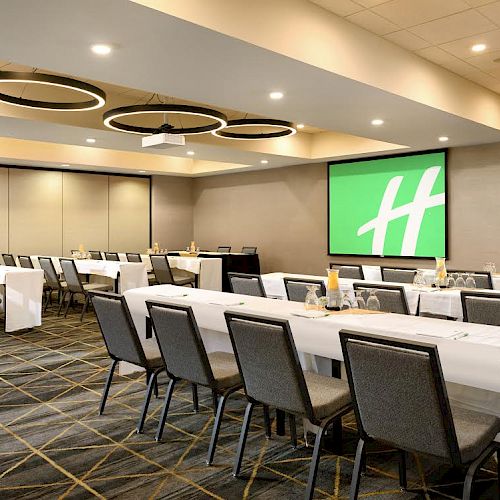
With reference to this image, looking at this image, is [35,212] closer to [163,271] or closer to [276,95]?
[163,271]

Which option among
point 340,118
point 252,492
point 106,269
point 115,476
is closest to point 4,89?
point 106,269

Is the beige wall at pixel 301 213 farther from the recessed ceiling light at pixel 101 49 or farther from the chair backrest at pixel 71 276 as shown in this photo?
the recessed ceiling light at pixel 101 49

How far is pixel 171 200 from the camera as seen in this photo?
14281 millimetres

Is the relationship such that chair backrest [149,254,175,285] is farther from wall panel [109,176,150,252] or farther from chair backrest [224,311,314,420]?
chair backrest [224,311,314,420]

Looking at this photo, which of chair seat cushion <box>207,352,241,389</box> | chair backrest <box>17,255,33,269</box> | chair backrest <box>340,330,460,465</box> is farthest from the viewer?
chair backrest <box>17,255,33,269</box>

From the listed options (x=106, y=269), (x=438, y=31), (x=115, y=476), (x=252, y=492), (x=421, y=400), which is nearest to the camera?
(x=421, y=400)

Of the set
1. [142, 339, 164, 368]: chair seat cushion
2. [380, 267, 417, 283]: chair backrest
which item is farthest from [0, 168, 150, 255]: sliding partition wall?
[142, 339, 164, 368]: chair seat cushion

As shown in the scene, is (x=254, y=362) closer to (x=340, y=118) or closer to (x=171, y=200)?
(x=340, y=118)

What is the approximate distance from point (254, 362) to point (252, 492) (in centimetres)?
67

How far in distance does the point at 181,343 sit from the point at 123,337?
647mm

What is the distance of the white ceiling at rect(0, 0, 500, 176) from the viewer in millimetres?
3572

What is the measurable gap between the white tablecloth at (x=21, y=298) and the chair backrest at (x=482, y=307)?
18.3ft

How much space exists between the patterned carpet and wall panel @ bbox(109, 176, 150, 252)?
8898 mm

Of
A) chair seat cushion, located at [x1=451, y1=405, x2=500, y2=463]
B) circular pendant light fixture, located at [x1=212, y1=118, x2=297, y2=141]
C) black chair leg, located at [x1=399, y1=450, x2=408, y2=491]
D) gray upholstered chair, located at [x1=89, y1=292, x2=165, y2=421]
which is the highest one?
circular pendant light fixture, located at [x1=212, y1=118, x2=297, y2=141]
